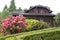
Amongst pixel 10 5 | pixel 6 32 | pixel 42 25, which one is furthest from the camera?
pixel 10 5

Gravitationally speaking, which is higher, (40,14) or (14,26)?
(40,14)

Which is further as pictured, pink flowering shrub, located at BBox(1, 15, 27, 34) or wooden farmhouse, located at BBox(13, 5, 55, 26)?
wooden farmhouse, located at BBox(13, 5, 55, 26)

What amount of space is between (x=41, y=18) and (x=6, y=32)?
2100 centimetres

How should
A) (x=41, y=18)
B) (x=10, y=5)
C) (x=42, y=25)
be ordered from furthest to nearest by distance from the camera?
(x=10, y=5)
(x=41, y=18)
(x=42, y=25)

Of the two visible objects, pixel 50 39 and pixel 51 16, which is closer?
pixel 50 39

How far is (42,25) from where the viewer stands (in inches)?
1032

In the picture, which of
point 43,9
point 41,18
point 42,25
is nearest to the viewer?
point 42,25

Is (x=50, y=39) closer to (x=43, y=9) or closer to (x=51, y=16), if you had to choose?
(x=51, y=16)

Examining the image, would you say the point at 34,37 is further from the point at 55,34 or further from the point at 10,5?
the point at 10,5

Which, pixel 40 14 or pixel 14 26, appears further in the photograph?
pixel 40 14

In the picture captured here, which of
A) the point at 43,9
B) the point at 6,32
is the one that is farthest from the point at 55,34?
the point at 43,9

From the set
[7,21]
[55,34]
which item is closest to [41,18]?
[7,21]

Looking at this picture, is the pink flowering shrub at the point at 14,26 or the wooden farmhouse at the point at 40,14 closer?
the pink flowering shrub at the point at 14,26

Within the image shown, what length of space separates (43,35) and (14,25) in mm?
8183
